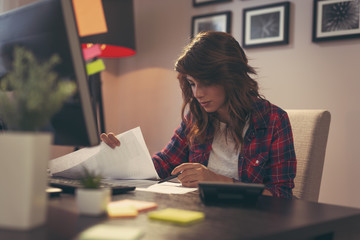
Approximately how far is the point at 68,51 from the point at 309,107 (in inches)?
67.8

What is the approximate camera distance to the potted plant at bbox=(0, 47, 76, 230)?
595 mm

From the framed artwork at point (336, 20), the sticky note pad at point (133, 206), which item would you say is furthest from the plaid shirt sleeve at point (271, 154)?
the framed artwork at point (336, 20)

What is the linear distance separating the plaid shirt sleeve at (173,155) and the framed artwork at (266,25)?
913mm

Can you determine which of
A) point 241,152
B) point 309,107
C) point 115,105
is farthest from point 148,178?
point 115,105

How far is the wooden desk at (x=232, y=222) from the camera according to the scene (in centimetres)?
60

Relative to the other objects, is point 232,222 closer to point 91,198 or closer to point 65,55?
point 91,198

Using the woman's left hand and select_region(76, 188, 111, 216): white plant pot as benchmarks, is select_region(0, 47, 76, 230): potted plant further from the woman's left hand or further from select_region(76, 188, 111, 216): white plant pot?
the woman's left hand

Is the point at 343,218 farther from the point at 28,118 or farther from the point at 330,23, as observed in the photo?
the point at 330,23

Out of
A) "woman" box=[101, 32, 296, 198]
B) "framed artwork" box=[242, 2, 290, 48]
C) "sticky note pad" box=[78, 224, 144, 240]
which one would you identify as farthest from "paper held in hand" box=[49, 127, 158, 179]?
"framed artwork" box=[242, 2, 290, 48]

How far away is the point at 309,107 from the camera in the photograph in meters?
2.25

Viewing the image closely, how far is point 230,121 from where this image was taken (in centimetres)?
159

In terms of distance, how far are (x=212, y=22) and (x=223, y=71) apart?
121 centimetres

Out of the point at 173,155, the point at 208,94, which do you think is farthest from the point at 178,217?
the point at 173,155

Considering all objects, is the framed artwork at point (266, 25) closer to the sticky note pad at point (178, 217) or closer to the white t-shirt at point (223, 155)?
the white t-shirt at point (223, 155)
